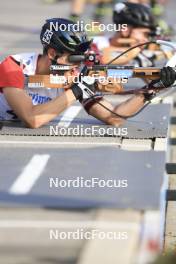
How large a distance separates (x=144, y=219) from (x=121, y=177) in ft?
3.25

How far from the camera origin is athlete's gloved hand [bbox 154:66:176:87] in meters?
8.20

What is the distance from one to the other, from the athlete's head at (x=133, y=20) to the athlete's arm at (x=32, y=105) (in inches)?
158

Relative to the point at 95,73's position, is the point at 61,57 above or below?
above

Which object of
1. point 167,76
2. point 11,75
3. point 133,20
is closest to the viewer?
point 167,76

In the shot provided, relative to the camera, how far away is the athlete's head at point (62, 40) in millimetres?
8359

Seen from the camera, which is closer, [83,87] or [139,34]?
[83,87]

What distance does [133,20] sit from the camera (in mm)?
12250

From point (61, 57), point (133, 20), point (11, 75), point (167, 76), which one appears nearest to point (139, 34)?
point (133, 20)

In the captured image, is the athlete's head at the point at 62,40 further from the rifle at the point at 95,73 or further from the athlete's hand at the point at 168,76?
the athlete's hand at the point at 168,76

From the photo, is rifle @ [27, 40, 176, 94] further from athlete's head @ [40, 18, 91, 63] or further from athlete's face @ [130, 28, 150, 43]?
athlete's face @ [130, 28, 150, 43]

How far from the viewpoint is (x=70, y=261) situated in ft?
18.2

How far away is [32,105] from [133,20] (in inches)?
165

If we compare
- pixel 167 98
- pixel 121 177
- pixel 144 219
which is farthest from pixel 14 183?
pixel 167 98

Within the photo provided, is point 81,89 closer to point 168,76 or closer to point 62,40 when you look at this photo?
point 62,40
